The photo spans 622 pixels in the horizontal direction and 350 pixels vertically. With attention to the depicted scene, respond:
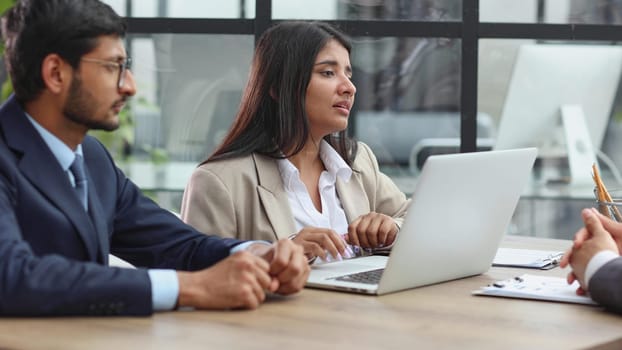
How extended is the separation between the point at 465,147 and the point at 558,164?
0.45 m

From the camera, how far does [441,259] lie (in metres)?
2.21

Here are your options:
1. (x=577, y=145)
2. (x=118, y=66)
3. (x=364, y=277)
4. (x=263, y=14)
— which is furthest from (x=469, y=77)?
(x=118, y=66)

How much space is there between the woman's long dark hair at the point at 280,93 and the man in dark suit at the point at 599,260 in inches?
34.8

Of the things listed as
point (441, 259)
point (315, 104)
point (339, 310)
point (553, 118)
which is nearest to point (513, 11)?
point (553, 118)

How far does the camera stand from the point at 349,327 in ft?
5.90

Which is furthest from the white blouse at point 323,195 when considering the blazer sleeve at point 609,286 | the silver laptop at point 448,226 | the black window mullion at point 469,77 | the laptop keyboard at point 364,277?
the black window mullion at point 469,77

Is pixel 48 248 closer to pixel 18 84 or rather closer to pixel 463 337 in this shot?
pixel 18 84

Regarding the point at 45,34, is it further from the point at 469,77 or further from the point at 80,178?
the point at 469,77

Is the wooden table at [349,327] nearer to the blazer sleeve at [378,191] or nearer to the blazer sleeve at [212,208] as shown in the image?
the blazer sleeve at [212,208]

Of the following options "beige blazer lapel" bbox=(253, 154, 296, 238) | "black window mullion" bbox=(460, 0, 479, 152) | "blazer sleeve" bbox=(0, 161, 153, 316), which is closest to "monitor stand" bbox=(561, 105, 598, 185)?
"black window mullion" bbox=(460, 0, 479, 152)

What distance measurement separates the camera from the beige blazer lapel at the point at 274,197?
2705mm

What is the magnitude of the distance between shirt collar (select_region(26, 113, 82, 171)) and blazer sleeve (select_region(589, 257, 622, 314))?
994 mm

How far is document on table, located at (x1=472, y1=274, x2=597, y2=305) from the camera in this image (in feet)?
6.84

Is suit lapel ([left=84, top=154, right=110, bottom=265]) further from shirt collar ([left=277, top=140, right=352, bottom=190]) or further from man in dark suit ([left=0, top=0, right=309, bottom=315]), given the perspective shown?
shirt collar ([left=277, top=140, right=352, bottom=190])
